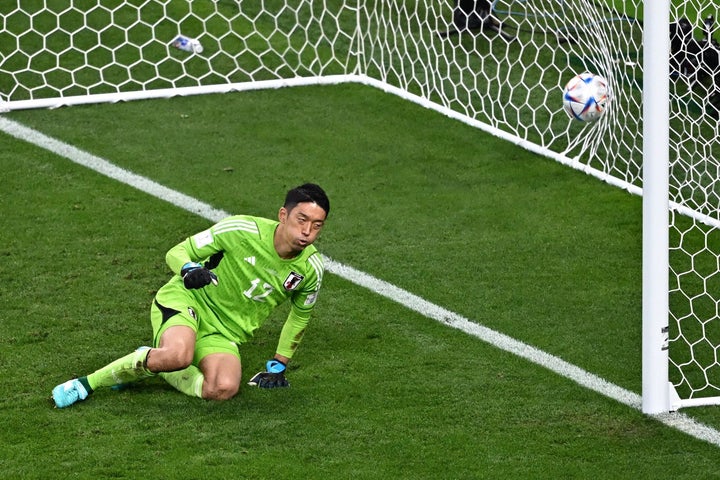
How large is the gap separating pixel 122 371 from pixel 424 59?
5186 millimetres

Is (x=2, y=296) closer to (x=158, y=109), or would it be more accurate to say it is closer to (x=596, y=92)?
(x=158, y=109)

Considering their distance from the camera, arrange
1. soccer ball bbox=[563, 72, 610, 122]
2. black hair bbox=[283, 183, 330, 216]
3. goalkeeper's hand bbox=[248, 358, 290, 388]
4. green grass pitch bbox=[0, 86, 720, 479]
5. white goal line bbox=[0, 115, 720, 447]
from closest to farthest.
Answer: green grass pitch bbox=[0, 86, 720, 479] < black hair bbox=[283, 183, 330, 216] < white goal line bbox=[0, 115, 720, 447] < goalkeeper's hand bbox=[248, 358, 290, 388] < soccer ball bbox=[563, 72, 610, 122]

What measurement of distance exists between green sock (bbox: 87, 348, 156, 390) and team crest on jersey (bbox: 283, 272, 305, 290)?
68 cm

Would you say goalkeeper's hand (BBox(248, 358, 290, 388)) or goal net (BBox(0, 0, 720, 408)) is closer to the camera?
goalkeeper's hand (BBox(248, 358, 290, 388))

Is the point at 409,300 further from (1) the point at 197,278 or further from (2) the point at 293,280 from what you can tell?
(1) the point at 197,278

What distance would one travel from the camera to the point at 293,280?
5848 millimetres

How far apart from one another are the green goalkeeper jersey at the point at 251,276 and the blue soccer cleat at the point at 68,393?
2.07 feet

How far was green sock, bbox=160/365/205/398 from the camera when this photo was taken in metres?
5.71

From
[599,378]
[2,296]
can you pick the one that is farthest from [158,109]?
[599,378]

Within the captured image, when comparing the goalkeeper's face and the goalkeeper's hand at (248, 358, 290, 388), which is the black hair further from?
the goalkeeper's hand at (248, 358, 290, 388)

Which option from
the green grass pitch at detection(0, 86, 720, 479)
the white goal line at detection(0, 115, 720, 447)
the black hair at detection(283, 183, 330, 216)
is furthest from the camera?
the white goal line at detection(0, 115, 720, 447)

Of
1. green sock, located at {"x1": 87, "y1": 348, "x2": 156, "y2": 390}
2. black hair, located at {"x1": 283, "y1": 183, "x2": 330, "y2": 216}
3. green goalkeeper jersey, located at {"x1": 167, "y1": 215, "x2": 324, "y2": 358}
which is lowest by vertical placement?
green sock, located at {"x1": 87, "y1": 348, "x2": 156, "y2": 390}

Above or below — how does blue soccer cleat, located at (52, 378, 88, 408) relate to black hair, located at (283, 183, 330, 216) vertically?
below

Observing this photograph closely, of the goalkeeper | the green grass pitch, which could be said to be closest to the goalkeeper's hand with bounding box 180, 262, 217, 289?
the goalkeeper
